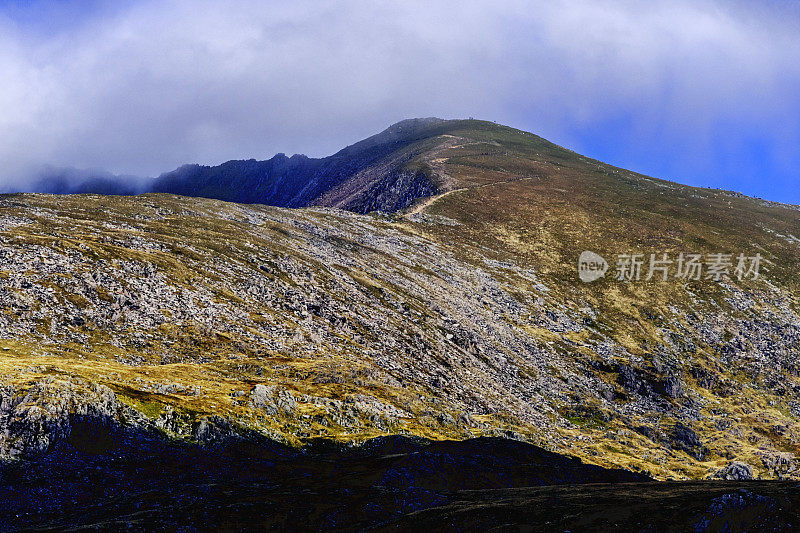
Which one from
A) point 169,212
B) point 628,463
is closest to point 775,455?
point 628,463

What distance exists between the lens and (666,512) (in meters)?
17.0

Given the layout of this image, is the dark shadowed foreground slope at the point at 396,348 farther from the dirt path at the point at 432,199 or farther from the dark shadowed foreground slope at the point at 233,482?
the dirt path at the point at 432,199

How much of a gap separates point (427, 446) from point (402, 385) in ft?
29.5

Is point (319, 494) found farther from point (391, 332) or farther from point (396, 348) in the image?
point (391, 332)

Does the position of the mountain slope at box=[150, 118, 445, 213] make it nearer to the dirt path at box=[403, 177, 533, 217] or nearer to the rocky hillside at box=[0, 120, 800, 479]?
the dirt path at box=[403, 177, 533, 217]

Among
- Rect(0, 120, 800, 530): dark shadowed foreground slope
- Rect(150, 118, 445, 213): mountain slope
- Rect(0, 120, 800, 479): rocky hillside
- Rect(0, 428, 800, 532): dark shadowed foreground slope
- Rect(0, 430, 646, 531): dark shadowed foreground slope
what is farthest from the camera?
Rect(150, 118, 445, 213): mountain slope

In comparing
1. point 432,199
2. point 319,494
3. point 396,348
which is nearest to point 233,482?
point 319,494

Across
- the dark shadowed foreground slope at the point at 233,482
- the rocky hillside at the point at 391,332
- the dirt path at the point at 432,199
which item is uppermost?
the dirt path at the point at 432,199

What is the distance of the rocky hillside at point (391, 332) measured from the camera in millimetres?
32906

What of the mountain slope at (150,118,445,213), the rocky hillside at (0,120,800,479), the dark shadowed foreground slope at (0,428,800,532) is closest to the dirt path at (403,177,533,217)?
the rocky hillside at (0,120,800,479)

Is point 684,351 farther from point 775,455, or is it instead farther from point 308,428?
point 308,428

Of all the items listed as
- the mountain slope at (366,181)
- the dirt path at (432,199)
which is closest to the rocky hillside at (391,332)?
the dirt path at (432,199)

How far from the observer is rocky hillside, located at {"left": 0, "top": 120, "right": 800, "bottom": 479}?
32.9 m

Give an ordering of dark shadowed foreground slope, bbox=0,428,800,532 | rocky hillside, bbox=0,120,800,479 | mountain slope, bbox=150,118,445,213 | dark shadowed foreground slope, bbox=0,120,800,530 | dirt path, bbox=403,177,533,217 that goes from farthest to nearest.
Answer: mountain slope, bbox=150,118,445,213
dirt path, bbox=403,177,533,217
rocky hillside, bbox=0,120,800,479
dark shadowed foreground slope, bbox=0,120,800,530
dark shadowed foreground slope, bbox=0,428,800,532
